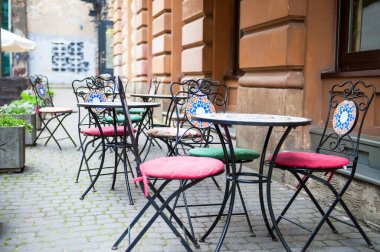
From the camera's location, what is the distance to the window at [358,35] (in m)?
4.68

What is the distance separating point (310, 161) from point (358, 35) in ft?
7.07

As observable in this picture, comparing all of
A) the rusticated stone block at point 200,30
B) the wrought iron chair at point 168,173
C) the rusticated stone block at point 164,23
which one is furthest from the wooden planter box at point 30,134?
the wrought iron chair at point 168,173

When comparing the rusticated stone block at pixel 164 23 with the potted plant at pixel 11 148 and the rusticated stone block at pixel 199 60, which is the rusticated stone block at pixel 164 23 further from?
the potted plant at pixel 11 148

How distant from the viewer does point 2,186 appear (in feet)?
16.5

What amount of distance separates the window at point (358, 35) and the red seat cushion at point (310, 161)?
4.96 feet

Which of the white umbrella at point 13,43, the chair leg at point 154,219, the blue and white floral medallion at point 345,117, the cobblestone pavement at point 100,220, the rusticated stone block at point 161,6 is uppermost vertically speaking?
the rusticated stone block at point 161,6

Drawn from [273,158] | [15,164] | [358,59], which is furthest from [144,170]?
[15,164]

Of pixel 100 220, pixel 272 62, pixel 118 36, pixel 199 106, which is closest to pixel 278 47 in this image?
pixel 272 62

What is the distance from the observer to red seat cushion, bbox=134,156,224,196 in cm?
290

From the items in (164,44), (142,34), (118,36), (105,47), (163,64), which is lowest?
(163,64)

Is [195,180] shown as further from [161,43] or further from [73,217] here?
[161,43]

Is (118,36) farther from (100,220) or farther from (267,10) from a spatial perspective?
(100,220)

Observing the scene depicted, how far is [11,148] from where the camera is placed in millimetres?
5598

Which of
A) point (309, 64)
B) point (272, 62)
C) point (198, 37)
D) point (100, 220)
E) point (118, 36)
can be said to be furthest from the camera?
point (118, 36)
